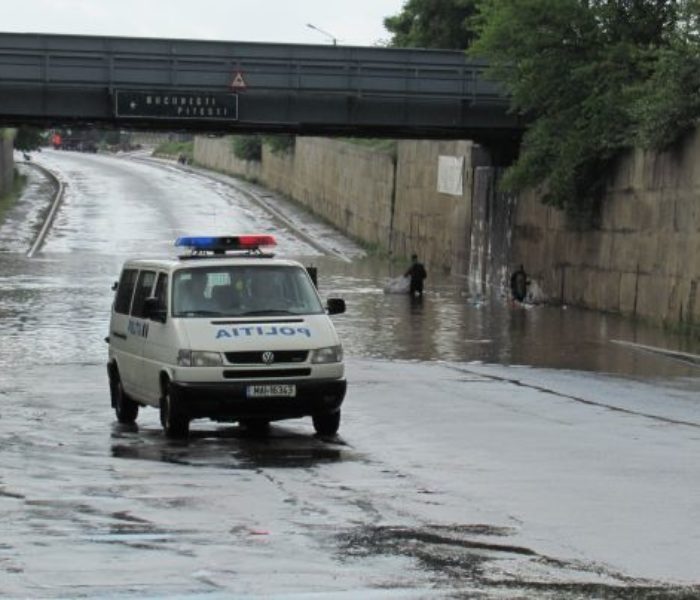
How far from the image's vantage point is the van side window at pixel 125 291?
1958 centimetres

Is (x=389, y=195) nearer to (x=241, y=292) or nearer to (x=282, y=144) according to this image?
(x=282, y=144)

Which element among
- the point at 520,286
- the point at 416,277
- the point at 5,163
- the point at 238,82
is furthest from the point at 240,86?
the point at 5,163

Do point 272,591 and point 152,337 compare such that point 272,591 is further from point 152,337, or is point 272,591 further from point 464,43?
point 464,43

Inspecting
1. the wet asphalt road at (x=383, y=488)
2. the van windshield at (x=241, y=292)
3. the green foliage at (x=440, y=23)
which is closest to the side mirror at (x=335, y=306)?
the van windshield at (x=241, y=292)

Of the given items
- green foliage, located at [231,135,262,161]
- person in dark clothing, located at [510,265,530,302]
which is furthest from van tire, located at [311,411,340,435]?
green foliage, located at [231,135,262,161]

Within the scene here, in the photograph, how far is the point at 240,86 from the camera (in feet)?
163

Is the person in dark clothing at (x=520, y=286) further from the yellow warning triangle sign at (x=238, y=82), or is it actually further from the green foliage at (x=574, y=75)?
the yellow warning triangle sign at (x=238, y=82)

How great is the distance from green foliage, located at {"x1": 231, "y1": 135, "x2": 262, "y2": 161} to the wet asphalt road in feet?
290

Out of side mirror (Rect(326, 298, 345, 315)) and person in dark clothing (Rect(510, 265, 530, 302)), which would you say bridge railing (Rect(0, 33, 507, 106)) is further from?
side mirror (Rect(326, 298, 345, 315))

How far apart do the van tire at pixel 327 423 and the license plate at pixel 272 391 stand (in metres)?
0.61

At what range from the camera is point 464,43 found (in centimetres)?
7781

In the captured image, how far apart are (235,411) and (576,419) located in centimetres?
444

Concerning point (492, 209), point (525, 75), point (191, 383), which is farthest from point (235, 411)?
point (492, 209)

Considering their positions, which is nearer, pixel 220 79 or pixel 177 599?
pixel 177 599
